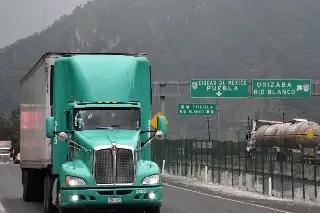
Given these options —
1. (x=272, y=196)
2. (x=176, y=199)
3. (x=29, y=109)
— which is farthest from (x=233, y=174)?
(x=29, y=109)

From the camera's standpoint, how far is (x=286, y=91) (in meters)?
55.6

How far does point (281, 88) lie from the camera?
2196 inches

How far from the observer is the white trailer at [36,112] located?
59.5ft

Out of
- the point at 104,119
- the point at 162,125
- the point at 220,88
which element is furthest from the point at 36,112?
the point at 220,88

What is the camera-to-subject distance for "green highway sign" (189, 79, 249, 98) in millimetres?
56156

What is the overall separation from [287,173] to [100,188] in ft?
49.6

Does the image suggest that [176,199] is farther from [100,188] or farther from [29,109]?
Answer: [100,188]

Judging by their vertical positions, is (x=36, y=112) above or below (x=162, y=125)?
above

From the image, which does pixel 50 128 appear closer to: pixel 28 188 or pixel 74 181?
pixel 74 181

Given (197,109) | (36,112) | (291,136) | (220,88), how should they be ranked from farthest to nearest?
(197,109)
(220,88)
(291,136)
(36,112)

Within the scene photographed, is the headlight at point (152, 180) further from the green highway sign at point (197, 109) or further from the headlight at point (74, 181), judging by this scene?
the green highway sign at point (197, 109)

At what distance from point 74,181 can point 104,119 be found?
6.05 feet

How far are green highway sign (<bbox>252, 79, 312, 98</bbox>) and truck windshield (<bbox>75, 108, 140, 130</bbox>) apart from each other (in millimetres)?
40270

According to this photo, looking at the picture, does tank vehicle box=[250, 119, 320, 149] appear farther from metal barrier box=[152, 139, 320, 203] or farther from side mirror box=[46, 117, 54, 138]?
side mirror box=[46, 117, 54, 138]
